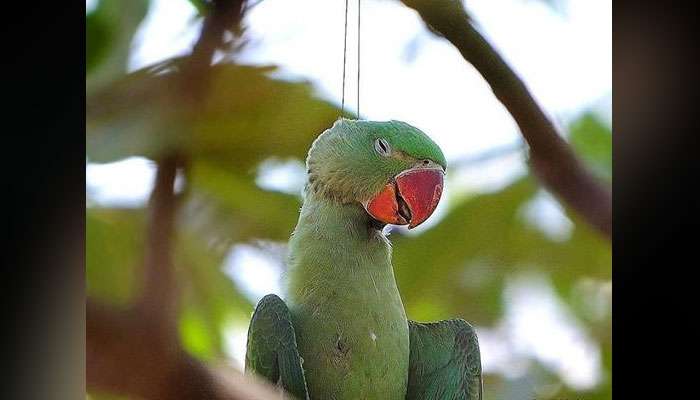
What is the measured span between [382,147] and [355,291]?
1.19 ft

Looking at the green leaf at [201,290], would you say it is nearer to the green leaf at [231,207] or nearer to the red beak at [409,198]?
the green leaf at [231,207]

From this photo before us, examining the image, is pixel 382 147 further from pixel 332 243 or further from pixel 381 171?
pixel 332 243

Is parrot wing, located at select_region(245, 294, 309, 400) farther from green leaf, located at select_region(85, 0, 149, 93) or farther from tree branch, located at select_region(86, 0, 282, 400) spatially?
green leaf, located at select_region(85, 0, 149, 93)

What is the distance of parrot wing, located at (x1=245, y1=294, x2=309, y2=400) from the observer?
2.29 meters

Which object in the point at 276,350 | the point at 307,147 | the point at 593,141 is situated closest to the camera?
the point at 276,350

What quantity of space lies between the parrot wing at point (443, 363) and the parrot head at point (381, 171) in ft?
0.99

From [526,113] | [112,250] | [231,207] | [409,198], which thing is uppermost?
[526,113]

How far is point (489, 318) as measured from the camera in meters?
2.47

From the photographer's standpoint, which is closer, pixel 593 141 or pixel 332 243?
pixel 332 243

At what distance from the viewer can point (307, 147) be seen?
2434mm

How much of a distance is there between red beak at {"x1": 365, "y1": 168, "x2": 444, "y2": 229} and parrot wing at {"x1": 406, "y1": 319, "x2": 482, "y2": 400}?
283 mm

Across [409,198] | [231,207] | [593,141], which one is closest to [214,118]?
[231,207]
